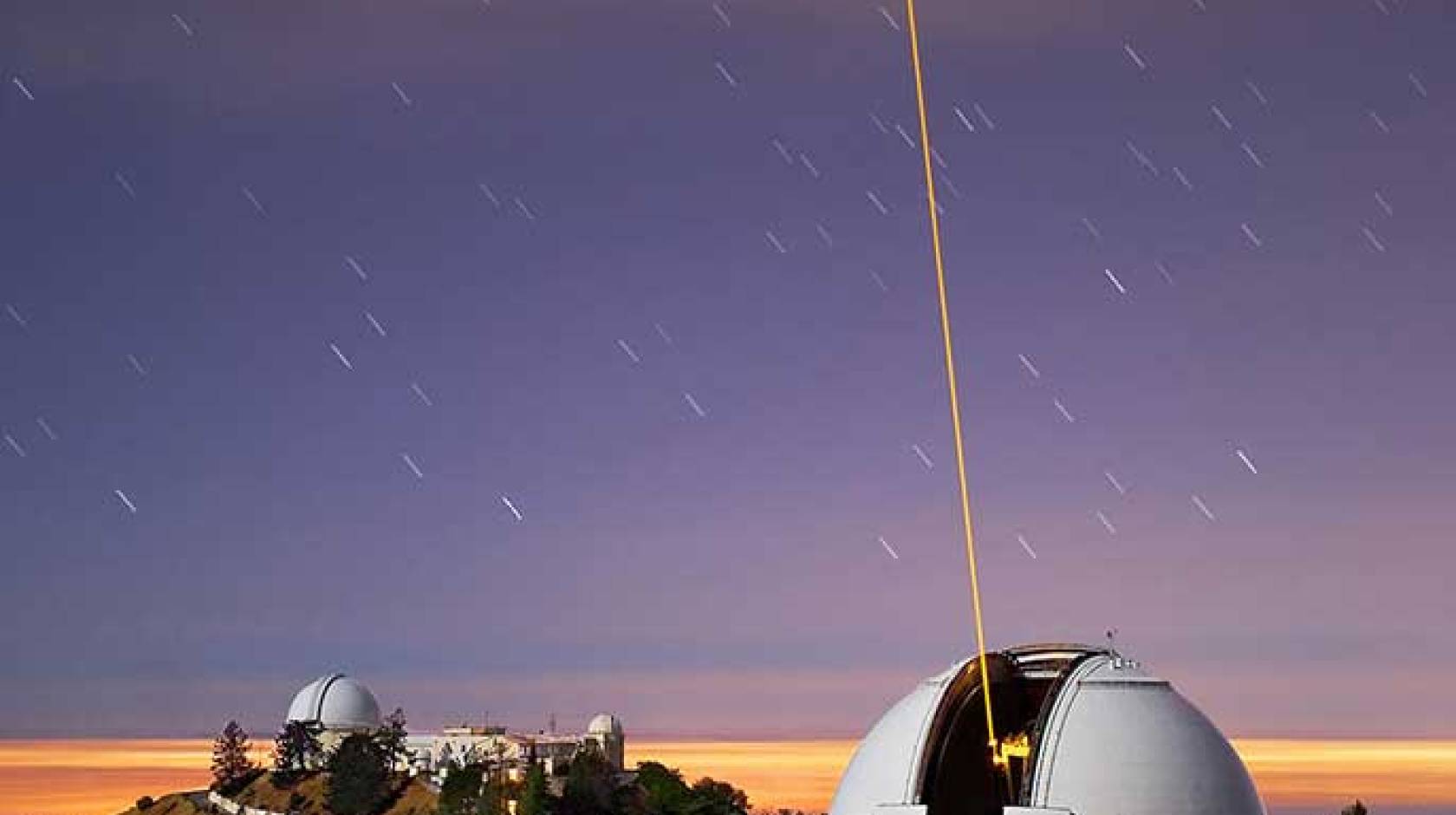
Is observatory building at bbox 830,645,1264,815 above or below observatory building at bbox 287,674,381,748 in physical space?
below

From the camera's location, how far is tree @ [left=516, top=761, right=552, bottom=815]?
365ft

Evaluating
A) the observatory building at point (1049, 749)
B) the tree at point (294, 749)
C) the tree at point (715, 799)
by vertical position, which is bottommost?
the observatory building at point (1049, 749)

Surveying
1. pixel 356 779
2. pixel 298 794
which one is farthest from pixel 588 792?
A: pixel 298 794

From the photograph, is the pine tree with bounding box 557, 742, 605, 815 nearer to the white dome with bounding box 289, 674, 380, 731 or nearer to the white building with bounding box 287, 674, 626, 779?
the white building with bounding box 287, 674, 626, 779

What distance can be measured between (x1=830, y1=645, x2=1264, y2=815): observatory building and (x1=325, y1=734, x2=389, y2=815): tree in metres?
96.3

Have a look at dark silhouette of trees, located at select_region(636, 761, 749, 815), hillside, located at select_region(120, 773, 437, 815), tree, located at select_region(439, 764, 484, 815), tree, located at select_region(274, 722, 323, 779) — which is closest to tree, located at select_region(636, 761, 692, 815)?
dark silhouette of trees, located at select_region(636, 761, 749, 815)

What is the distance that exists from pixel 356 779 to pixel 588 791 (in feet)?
86.7

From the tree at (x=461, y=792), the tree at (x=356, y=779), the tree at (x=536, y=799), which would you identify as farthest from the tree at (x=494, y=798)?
the tree at (x=356, y=779)

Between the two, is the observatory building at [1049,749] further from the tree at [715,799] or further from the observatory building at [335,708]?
the observatory building at [335,708]

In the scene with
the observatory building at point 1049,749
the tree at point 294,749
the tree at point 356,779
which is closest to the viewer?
the observatory building at point 1049,749

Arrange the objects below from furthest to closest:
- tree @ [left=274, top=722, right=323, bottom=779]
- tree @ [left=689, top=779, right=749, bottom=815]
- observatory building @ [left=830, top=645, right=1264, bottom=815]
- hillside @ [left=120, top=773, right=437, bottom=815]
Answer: tree @ [left=274, top=722, right=323, bottom=779] < hillside @ [left=120, top=773, right=437, bottom=815] < tree @ [left=689, top=779, right=749, bottom=815] < observatory building @ [left=830, top=645, right=1264, bottom=815]

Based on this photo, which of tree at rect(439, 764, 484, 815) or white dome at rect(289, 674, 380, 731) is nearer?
tree at rect(439, 764, 484, 815)

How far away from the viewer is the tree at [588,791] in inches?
4441

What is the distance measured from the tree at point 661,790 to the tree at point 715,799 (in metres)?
0.61
